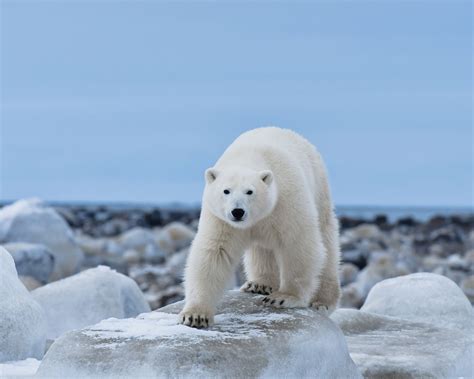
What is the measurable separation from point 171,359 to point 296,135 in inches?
129

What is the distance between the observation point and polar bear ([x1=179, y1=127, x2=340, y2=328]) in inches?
273

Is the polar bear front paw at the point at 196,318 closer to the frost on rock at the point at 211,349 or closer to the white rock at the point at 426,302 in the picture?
the frost on rock at the point at 211,349

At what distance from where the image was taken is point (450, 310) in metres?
9.94

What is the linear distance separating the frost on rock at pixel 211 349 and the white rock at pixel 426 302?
3.01 m

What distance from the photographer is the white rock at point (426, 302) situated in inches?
391

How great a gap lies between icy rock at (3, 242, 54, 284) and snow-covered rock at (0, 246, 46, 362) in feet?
19.9

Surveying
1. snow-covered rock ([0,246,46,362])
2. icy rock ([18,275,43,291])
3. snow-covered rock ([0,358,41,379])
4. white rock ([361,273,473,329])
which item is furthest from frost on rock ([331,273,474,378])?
icy rock ([18,275,43,291])

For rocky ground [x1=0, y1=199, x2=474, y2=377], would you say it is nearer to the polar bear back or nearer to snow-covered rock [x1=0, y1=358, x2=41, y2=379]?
snow-covered rock [x1=0, y1=358, x2=41, y2=379]

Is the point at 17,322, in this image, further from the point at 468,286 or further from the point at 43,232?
the point at 468,286

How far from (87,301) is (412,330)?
3.72 metres

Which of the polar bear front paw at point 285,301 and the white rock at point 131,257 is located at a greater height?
the polar bear front paw at point 285,301

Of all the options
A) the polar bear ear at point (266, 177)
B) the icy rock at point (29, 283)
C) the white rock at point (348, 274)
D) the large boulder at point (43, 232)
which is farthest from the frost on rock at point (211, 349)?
the white rock at point (348, 274)

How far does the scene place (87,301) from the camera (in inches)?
407

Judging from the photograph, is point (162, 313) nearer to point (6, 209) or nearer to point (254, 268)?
point (254, 268)
